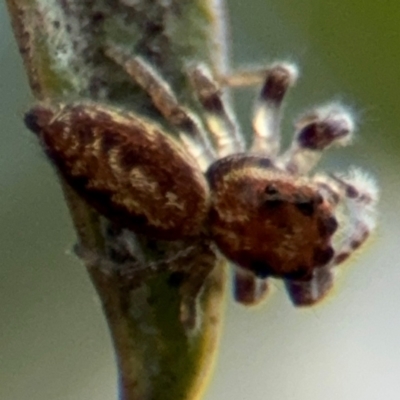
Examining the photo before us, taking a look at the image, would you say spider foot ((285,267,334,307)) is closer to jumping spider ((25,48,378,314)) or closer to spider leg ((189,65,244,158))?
jumping spider ((25,48,378,314))

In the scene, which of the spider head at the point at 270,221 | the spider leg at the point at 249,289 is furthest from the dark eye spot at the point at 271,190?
the spider leg at the point at 249,289

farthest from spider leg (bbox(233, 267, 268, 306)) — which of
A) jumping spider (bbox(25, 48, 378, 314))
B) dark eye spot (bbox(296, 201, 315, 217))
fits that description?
dark eye spot (bbox(296, 201, 315, 217))

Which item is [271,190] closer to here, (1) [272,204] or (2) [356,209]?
(1) [272,204]

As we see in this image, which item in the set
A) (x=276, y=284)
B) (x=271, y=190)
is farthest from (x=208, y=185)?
(x=276, y=284)

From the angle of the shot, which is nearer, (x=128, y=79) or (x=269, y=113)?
(x=128, y=79)

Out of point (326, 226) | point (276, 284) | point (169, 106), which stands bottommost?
point (276, 284)

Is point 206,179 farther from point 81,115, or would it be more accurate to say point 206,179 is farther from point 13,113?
point 13,113
